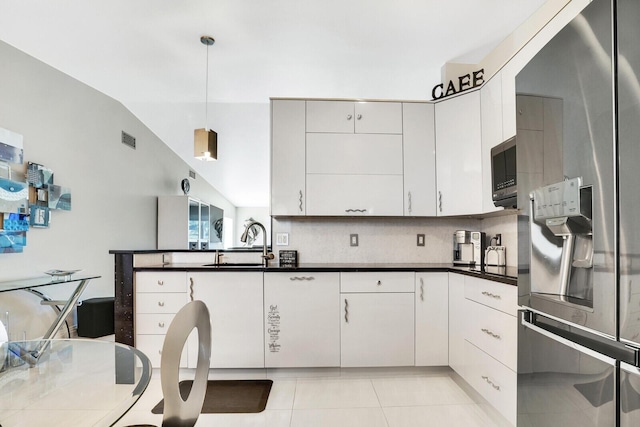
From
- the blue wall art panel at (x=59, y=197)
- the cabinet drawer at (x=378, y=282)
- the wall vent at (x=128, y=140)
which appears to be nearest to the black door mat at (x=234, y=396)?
the cabinet drawer at (x=378, y=282)

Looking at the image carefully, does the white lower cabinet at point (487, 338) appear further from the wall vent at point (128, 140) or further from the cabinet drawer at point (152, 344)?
the wall vent at point (128, 140)

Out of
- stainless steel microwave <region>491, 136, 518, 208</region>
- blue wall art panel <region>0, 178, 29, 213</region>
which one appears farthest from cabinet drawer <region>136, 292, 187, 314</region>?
stainless steel microwave <region>491, 136, 518, 208</region>

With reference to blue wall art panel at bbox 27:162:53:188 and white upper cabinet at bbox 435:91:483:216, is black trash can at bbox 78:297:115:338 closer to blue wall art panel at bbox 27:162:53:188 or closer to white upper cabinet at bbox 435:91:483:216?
blue wall art panel at bbox 27:162:53:188

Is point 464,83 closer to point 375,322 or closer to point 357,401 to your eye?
point 375,322

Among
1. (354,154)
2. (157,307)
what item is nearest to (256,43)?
(354,154)

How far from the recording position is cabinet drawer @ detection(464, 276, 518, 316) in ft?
6.11

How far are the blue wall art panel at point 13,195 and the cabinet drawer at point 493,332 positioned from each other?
392 cm

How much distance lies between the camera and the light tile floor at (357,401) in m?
2.09

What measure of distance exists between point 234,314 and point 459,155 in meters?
2.21

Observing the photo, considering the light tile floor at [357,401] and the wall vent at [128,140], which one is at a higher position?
the wall vent at [128,140]

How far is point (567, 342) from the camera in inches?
44.1

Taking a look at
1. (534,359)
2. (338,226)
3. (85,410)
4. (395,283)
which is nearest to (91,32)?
(338,226)

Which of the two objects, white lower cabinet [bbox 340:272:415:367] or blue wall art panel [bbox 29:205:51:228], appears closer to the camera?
white lower cabinet [bbox 340:272:415:367]

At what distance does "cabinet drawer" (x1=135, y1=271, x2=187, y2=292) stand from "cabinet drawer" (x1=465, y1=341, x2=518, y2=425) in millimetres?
2140
